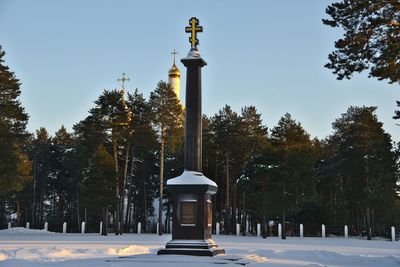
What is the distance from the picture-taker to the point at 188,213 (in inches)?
706

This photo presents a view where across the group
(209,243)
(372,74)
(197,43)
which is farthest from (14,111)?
(372,74)

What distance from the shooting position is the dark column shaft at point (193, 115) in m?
18.8

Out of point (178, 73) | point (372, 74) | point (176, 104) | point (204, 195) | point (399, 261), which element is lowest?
point (399, 261)

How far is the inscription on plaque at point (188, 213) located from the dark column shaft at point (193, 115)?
1.41 m

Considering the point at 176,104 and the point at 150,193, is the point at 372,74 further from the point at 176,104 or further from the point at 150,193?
the point at 150,193

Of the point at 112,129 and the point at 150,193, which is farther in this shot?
the point at 150,193

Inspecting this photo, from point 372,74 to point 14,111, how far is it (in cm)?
3235

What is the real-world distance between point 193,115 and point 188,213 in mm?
3804

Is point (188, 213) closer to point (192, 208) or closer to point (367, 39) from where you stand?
point (192, 208)

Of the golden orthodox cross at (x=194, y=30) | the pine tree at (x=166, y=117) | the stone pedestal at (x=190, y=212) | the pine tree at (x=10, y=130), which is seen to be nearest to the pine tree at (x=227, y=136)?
the pine tree at (x=166, y=117)

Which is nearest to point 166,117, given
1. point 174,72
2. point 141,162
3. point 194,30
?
point 141,162

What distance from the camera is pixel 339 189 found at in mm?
56438

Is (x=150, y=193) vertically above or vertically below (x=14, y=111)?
below

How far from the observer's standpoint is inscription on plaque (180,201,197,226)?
1788cm
